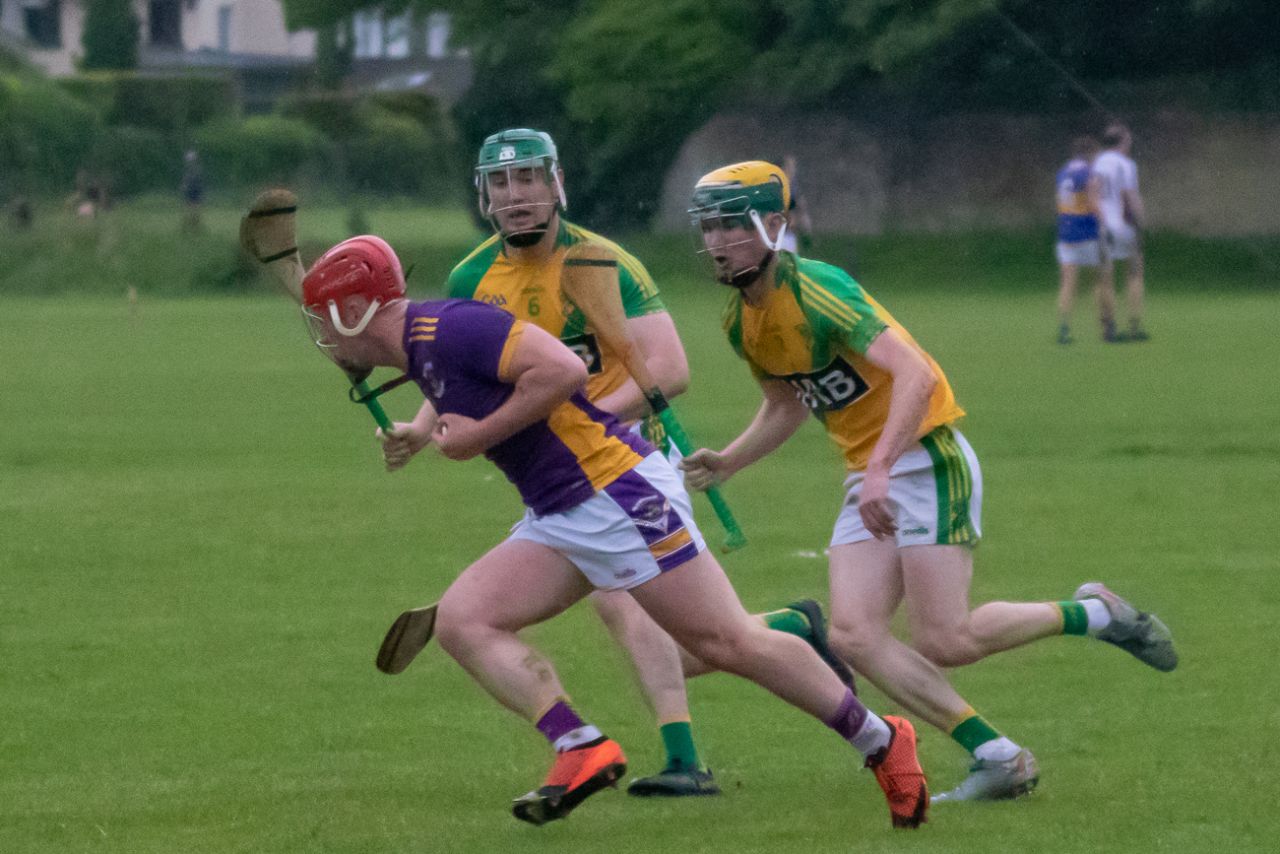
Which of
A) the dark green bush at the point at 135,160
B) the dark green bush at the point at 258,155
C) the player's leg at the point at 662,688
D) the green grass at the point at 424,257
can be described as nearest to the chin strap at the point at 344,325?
the player's leg at the point at 662,688

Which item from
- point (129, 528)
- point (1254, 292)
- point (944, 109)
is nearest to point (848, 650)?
point (129, 528)

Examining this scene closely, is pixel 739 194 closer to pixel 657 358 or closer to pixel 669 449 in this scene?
pixel 657 358

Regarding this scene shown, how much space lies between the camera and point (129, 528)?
11.9m

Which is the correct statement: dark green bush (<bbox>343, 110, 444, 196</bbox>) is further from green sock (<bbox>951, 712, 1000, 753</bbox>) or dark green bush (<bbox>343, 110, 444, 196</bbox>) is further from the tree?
green sock (<bbox>951, 712, 1000, 753</bbox>)

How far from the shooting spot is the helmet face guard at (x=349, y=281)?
553cm

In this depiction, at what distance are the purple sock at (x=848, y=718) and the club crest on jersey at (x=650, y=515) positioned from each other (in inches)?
25.7

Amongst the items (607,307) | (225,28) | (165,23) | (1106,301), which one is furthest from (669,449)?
(225,28)

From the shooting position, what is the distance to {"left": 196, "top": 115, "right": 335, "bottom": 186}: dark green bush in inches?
1902

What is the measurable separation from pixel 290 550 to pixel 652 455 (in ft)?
18.0

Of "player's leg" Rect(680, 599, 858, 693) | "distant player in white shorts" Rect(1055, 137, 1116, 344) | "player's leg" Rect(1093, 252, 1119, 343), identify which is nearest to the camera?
"player's leg" Rect(680, 599, 858, 693)

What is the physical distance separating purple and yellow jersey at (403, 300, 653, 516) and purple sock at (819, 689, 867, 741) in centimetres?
83

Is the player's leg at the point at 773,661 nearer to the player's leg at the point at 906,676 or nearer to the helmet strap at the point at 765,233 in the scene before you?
the player's leg at the point at 906,676

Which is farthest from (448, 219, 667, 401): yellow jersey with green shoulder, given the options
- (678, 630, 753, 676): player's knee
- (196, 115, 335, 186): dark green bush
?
(196, 115, 335, 186): dark green bush

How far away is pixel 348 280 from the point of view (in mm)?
5527
